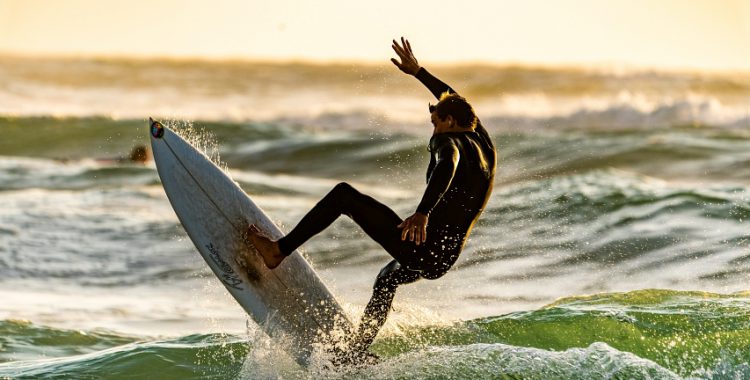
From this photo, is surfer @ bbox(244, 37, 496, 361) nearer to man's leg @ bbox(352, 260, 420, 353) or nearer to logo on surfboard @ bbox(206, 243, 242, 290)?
man's leg @ bbox(352, 260, 420, 353)

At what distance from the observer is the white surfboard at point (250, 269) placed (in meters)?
6.83

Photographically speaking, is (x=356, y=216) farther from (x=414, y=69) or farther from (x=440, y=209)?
(x=414, y=69)

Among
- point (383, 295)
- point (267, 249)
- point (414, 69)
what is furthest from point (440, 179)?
point (267, 249)

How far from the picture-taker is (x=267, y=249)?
21.3 feet

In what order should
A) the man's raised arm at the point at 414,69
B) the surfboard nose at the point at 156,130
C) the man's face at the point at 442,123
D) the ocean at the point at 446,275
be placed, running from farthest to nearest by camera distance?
the ocean at the point at 446,275 < the surfboard nose at the point at 156,130 < the man's raised arm at the point at 414,69 < the man's face at the point at 442,123

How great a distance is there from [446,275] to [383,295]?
17.0 feet

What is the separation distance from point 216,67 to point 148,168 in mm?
39147

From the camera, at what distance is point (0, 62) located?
62062 mm

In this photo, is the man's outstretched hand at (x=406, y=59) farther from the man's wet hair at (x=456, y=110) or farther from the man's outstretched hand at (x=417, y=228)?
the man's outstretched hand at (x=417, y=228)

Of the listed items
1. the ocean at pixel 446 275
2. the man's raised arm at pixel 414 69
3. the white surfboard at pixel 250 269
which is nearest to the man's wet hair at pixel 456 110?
the man's raised arm at pixel 414 69

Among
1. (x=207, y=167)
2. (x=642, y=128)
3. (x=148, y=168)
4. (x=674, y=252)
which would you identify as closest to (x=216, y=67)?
(x=642, y=128)

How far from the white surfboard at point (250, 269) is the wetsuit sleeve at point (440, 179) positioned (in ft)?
4.29

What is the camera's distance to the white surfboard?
683cm

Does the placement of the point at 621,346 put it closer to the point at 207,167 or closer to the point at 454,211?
the point at 454,211
